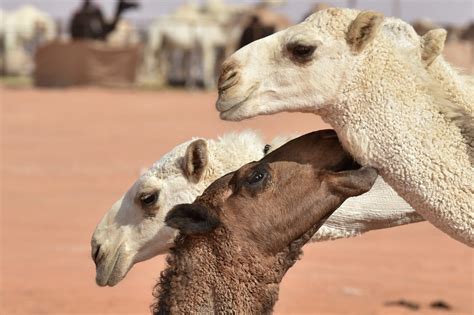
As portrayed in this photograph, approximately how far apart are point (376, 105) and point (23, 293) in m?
7.26

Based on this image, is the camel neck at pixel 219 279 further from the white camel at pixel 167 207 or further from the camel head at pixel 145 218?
the camel head at pixel 145 218

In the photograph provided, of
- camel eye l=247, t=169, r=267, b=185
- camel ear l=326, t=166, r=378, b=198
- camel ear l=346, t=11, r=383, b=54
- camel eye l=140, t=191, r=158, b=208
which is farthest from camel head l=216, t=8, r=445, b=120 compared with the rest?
camel eye l=140, t=191, r=158, b=208

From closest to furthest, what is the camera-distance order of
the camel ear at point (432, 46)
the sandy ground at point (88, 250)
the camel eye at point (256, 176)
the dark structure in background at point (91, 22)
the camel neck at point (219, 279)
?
the camel neck at point (219, 279), the camel eye at point (256, 176), the camel ear at point (432, 46), the sandy ground at point (88, 250), the dark structure in background at point (91, 22)

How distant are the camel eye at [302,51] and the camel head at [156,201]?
7.01ft

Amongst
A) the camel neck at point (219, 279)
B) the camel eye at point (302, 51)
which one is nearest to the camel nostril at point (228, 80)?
the camel eye at point (302, 51)

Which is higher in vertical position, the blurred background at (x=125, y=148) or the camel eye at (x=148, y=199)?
the camel eye at (x=148, y=199)

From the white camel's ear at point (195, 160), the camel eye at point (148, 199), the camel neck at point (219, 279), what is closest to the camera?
the camel neck at point (219, 279)

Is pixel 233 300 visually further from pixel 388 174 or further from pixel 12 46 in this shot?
pixel 12 46

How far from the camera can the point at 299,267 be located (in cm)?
1356

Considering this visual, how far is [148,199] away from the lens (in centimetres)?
786

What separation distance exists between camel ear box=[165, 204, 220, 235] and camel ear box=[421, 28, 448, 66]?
1307mm

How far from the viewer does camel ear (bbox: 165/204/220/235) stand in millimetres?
5254

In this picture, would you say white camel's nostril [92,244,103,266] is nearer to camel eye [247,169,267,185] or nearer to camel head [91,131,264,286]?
camel head [91,131,264,286]

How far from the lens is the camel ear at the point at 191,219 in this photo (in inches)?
207
